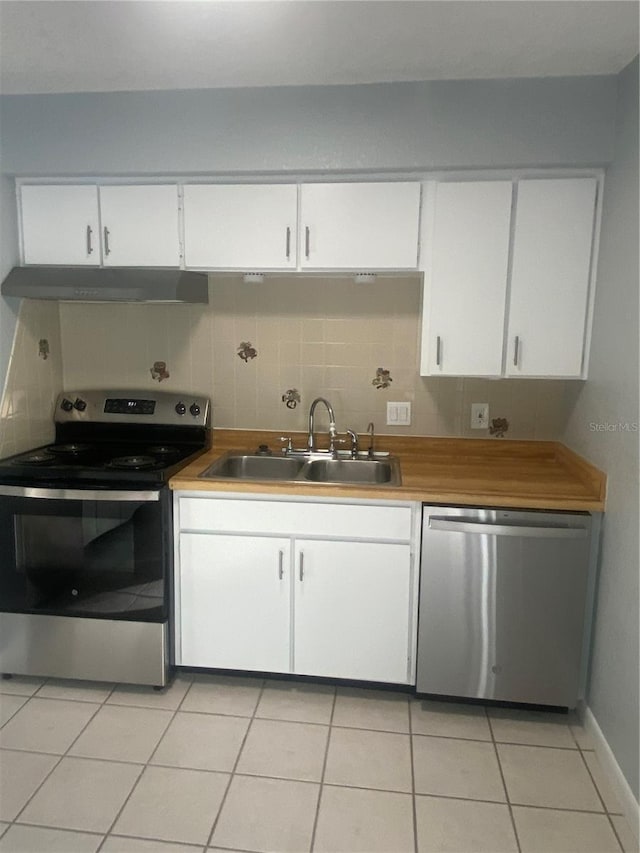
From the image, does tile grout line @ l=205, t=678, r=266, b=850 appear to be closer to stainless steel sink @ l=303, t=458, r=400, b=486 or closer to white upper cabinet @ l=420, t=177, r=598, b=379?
stainless steel sink @ l=303, t=458, r=400, b=486

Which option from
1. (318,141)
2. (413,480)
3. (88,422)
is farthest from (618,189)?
(88,422)

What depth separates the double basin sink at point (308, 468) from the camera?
8.64 feet

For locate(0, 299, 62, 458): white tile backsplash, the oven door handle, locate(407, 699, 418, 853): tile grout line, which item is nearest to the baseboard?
locate(407, 699, 418, 853): tile grout line

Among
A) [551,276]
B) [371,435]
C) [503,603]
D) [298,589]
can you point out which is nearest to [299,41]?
[551,276]

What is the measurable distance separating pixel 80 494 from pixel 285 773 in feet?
4.08

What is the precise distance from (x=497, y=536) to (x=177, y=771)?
135 centimetres

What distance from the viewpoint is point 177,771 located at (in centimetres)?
198

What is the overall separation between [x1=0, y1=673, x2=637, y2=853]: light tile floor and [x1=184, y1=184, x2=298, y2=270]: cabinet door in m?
1.73

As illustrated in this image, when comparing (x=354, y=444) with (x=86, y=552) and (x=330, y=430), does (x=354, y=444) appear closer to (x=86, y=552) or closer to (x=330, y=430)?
(x=330, y=430)

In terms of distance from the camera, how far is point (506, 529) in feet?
7.03

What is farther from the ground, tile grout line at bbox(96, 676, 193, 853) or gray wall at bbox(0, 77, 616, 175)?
gray wall at bbox(0, 77, 616, 175)

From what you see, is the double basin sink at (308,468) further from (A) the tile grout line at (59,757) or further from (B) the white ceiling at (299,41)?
(B) the white ceiling at (299,41)

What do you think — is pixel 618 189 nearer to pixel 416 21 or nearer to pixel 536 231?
pixel 536 231

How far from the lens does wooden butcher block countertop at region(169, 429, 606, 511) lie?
216 centimetres
